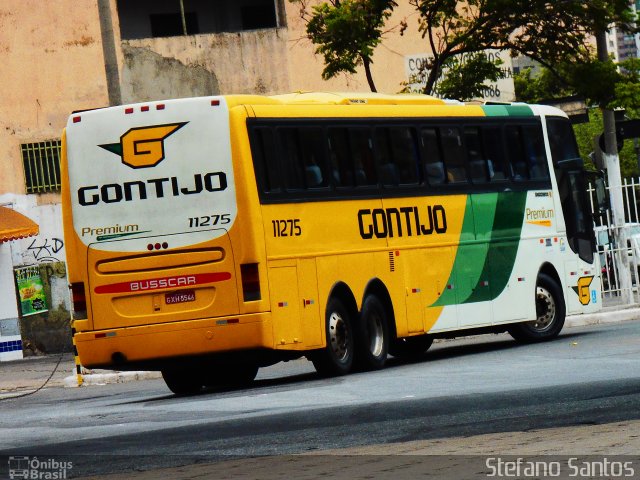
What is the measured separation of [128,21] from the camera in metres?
39.6

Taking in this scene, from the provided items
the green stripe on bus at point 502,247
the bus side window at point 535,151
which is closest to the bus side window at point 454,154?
the green stripe on bus at point 502,247

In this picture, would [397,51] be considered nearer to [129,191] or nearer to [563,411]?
[129,191]

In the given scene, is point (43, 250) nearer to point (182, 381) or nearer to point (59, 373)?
point (59, 373)

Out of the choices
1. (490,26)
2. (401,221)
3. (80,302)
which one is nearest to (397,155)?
(401,221)

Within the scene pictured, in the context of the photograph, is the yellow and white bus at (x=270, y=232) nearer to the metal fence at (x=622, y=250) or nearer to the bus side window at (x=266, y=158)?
the bus side window at (x=266, y=158)

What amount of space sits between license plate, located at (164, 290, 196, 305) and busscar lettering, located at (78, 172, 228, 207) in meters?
1.11

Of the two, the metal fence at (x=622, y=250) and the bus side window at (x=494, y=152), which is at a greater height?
the bus side window at (x=494, y=152)

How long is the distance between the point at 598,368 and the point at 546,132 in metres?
8.36

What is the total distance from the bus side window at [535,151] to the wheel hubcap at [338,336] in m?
5.33

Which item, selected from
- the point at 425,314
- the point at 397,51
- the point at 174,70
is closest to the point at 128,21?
the point at 174,70

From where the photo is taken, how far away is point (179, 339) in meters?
17.8

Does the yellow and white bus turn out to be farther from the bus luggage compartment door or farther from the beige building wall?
the beige building wall

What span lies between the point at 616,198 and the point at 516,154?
6.81 meters

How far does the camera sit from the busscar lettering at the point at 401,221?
19656 mm
